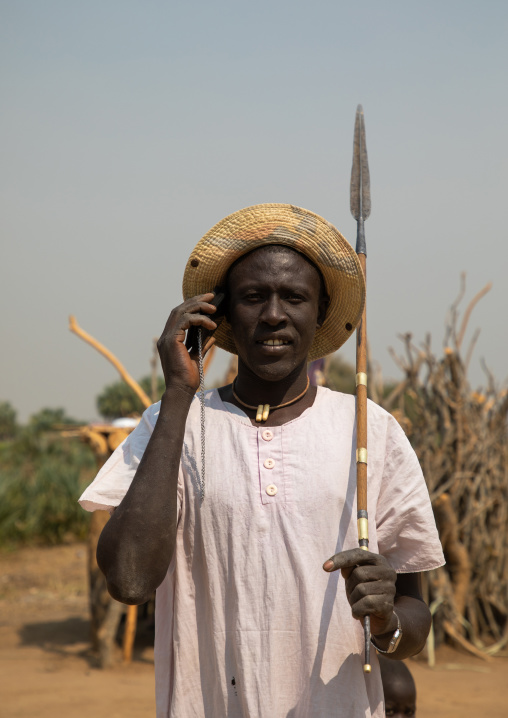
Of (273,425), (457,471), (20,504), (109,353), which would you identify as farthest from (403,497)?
(20,504)

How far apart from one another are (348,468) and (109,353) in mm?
4201

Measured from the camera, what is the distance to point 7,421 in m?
61.9

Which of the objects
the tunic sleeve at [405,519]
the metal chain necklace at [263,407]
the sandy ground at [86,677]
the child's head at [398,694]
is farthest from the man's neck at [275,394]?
the sandy ground at [86,677]

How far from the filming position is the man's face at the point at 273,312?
196 cm

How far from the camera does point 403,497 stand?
6.35 ft

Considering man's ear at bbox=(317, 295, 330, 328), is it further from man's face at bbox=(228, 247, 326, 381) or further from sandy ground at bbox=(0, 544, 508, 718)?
sandy ground at bbox=(0, 544, 508, 718)

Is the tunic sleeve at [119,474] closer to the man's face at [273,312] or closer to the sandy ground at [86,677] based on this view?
the man's face at [273,312]

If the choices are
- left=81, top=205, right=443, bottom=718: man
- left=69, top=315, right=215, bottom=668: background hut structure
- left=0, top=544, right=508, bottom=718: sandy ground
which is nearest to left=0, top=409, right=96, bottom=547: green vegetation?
left=0, top=544, right=508, bottom=718: sandy ground

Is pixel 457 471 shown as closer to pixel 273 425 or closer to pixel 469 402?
pixel 469 402

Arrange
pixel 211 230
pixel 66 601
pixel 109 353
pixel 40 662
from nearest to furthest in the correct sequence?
pixel 211 230 → pixel 109 353 → pixel 40 662 → pixel 66 601

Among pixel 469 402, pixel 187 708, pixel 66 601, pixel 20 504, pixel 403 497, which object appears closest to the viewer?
pixel 187 708

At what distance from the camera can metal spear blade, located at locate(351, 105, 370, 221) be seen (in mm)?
2312

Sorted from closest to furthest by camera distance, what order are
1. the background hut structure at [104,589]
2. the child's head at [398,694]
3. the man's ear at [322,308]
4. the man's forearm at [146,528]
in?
the man's forearm at [146,528] < the man's ear at [322,308] < the child's head at [398,694] < the background hut structure at [104,589]

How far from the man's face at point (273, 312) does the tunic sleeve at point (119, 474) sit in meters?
0.30
